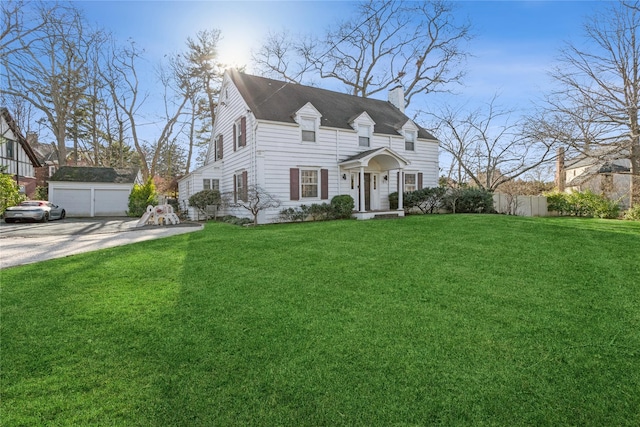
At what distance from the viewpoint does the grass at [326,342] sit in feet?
6.91

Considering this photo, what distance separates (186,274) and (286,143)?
9408 millimetres

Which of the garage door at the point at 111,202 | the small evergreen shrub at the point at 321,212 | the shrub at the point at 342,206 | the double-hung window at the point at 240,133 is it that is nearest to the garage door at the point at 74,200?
the garage door at the point at 111,202

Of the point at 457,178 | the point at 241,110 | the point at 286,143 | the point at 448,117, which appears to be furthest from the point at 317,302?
the point at 457,178

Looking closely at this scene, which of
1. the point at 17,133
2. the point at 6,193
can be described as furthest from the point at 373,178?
the point at 17,133

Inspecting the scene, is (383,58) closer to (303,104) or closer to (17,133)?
(303,104)

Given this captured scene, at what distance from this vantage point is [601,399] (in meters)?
2.14

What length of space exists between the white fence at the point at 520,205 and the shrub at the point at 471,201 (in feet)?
4.37

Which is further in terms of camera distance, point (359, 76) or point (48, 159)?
point (48, 159)

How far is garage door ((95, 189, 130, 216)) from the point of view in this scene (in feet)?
70.8

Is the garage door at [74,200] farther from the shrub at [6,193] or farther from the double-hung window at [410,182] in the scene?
the double-hung window at [410,182]

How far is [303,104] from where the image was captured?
1505cm

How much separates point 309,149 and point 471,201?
822cm

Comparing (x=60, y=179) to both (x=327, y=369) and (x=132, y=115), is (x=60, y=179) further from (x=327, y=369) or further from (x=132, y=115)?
(x=327, y=369)

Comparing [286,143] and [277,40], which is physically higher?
[277,40]
